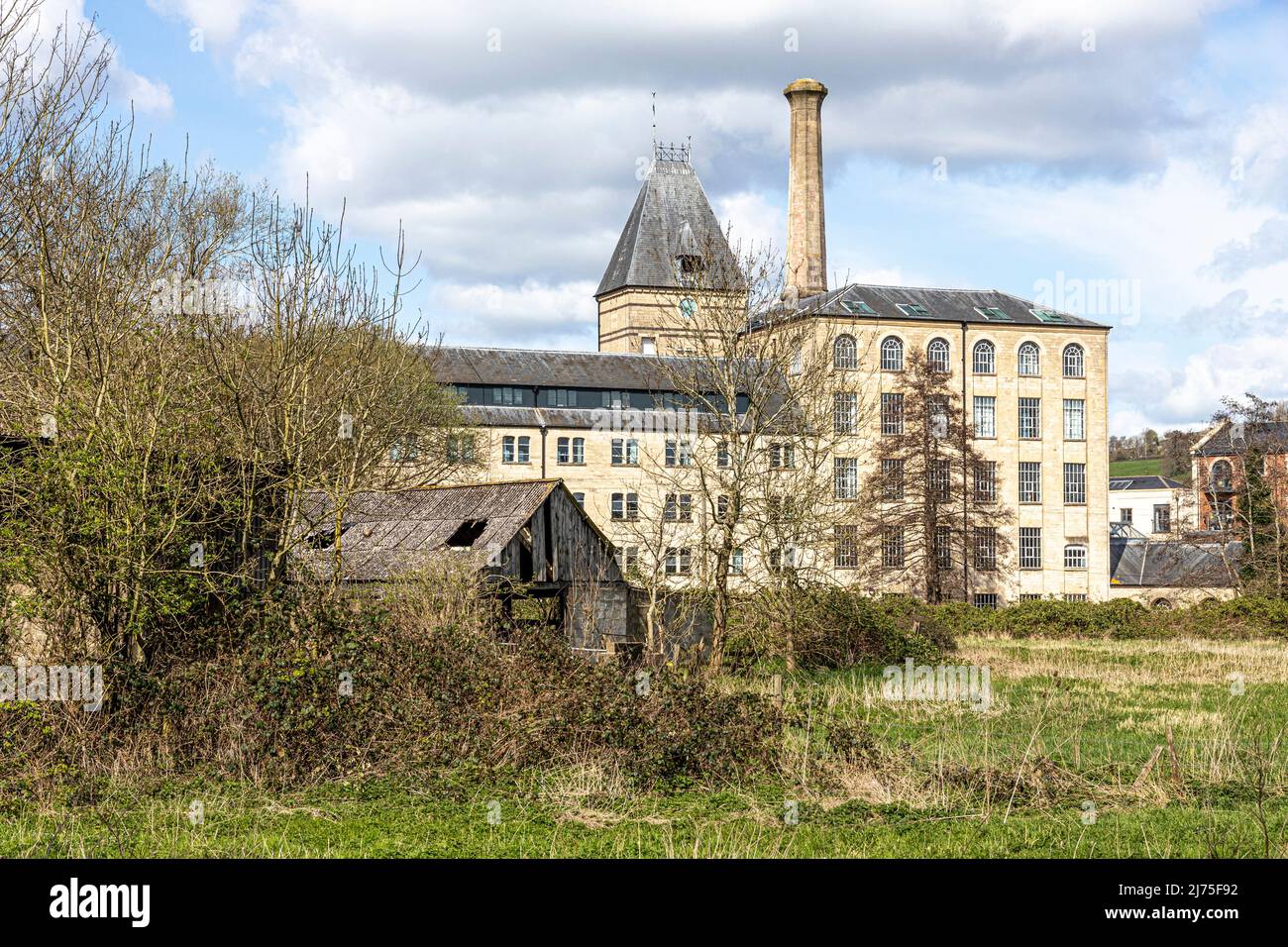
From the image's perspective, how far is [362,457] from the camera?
20125mm

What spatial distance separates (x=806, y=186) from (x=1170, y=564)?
26.1 m

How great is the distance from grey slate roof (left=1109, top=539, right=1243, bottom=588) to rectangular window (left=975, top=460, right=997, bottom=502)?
8.98 metres

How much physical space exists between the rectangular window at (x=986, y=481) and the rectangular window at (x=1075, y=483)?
14.4 feet

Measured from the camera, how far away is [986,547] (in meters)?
62.2

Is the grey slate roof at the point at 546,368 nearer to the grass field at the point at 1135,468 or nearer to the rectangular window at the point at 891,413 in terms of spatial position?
the rectangular window at the point at 891,413

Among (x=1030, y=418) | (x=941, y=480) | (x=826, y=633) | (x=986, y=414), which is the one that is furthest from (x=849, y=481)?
(x=826, y=633)

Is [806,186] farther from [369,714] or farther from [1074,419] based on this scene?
[369,714]

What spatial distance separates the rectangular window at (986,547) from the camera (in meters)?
61.7

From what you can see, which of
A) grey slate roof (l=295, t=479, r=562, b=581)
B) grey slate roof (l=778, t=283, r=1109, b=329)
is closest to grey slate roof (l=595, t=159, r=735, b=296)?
grey slate roof (l=778, t=283, r=1109, b=329)

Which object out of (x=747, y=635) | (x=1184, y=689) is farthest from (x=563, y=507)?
(x=1184, y=689)

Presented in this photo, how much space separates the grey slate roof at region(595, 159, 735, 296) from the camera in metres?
75.6

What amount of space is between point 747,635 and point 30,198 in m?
13.7

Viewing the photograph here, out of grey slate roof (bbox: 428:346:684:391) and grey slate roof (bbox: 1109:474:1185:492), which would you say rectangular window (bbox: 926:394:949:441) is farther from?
grey slate roof (bbox: 1109:474:1185:492)
